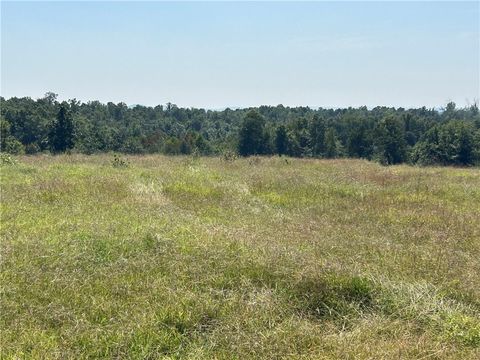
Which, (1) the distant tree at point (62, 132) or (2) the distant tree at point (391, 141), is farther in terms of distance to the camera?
(2) the distant tree at point (391, 141)

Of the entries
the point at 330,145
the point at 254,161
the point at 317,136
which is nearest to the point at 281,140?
the point at 330,145

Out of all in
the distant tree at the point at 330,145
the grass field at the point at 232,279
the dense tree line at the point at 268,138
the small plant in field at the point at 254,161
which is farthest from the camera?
the distant tree at the point at 330,145

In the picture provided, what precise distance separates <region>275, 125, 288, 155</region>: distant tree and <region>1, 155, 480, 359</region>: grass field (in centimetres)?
5057

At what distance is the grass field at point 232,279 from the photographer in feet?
11.9

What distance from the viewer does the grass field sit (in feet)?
11.9

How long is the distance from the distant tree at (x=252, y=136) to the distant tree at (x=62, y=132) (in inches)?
909

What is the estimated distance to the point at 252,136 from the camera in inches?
2227

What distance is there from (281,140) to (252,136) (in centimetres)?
551

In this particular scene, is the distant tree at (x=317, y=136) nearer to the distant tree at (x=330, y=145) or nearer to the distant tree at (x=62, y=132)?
the distant tree at (x=330, y=145)

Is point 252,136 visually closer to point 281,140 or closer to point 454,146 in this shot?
point 281,140

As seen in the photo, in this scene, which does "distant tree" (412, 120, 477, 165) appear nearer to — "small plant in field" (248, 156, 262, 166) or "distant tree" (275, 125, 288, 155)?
"distant tree" (275, 125, 288, 155)

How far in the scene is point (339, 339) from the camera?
370cm

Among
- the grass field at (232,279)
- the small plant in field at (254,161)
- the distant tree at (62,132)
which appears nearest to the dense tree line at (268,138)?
the distant tree at (62,132)

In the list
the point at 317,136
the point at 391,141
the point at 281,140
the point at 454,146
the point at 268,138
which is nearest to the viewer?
the point at 454,146
